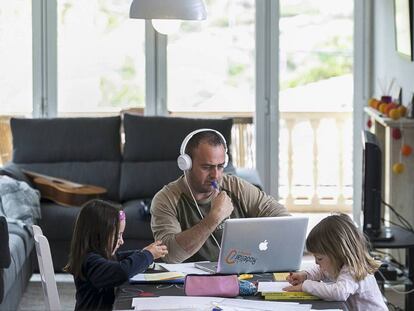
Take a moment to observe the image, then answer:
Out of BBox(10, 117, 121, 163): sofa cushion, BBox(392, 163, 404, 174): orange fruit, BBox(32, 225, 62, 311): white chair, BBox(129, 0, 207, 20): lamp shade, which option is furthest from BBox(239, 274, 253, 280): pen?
BBox(10, 117, 121, 163): sofa cushion

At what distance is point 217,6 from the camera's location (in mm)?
7375

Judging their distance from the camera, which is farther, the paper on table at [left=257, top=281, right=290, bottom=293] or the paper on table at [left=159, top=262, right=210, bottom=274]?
the paper on table at [left=159, top=262, right=210, bottom=274]

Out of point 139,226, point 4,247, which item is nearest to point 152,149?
point 139,226

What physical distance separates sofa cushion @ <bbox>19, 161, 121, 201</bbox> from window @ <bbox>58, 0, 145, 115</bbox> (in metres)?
0.66

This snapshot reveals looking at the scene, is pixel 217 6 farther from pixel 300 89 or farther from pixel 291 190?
pixel 291 190

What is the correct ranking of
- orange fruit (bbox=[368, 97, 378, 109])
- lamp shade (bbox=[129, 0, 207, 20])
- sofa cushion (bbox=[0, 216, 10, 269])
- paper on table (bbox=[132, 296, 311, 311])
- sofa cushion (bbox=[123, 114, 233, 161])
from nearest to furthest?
1. paper on table (bbox=[132, 296, 311, 311])
2. lamp shade (bbox=[129, 0, 207, 20])
3. sofa cushion (bbox=[0, 216, 10, 269])
4. orange fruit (bbox=[368, 97, 378, 109])
5. sofa cushion (bbox=[123, 114, 233, 161])

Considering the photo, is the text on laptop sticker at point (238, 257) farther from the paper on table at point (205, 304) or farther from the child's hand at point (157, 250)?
the paper on table at point (205, 304)

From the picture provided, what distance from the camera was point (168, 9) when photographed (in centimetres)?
463

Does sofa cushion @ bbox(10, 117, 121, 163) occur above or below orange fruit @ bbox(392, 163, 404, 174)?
above

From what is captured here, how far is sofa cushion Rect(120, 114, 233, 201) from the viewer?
6742mm

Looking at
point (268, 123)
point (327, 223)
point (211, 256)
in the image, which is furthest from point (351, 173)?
point (327, 223)

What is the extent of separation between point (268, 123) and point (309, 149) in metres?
0.53

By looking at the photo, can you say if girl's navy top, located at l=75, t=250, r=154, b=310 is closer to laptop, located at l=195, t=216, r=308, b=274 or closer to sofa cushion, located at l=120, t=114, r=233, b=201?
laptop, located at l=195, t=216, r=308, b=274

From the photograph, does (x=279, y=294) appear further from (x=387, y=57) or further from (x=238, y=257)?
(x=387, y=57)
